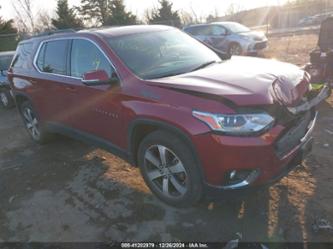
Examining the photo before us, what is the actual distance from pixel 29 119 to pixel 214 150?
4239mm

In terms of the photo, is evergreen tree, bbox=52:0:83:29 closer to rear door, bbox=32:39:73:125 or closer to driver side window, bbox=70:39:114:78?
rear door, bbox=32:39:73:125

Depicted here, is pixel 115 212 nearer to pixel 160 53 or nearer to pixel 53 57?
pixel 160 53

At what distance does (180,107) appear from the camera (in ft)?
9.62

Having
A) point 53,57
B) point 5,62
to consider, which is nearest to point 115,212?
point 53,57

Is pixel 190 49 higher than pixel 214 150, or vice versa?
pixel 190 49

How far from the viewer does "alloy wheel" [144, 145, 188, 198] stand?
3230 mm

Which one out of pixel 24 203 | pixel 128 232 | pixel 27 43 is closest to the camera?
pixel 128 232

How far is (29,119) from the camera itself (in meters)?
5.89

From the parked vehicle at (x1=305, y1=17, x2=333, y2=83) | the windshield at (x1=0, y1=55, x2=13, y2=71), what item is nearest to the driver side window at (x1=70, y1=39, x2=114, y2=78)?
the parked vehicle at (x1=305, y1=17, x2=333, y2=83)

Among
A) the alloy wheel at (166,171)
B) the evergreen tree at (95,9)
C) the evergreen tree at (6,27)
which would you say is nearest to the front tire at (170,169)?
the alloy wheel at (166,171)

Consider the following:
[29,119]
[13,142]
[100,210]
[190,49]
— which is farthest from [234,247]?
[13,142]

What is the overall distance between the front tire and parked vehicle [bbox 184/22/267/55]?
10.6 meters

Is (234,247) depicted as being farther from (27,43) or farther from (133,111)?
(27,43)

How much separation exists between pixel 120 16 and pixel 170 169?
25.9 meters
